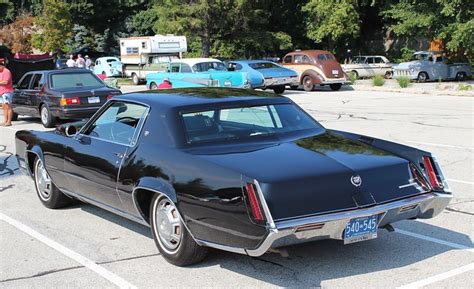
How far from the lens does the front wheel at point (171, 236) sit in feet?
15.1

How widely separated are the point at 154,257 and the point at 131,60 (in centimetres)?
3020

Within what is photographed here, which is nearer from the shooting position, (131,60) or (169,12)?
(131,60)

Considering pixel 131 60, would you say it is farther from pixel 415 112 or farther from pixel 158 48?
pixel 415 112

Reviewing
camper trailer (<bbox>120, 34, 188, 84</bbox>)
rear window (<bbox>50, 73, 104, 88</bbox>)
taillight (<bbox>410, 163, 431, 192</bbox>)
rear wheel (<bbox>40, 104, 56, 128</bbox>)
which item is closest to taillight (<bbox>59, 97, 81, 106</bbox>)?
rear wheel (<bbox>40, 104, 56, 128</bbox>)

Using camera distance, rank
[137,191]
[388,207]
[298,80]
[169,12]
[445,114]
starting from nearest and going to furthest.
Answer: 1. [388,207]
2. [137,191]
3. [445,114]
4. [298,80]
5. [169,12]

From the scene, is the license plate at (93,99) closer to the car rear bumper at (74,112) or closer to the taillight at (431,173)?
the car rear bumper at (74,112)

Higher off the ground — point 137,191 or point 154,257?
point 137,191

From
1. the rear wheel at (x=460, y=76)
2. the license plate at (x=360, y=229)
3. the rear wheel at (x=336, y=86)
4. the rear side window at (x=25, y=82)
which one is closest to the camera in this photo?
the license plate at (x=360, y=229)

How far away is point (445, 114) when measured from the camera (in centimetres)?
1600

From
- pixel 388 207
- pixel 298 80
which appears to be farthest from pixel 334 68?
pixel 388 207

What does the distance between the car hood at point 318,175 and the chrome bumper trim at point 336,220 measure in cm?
6

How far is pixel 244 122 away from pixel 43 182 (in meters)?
2.77

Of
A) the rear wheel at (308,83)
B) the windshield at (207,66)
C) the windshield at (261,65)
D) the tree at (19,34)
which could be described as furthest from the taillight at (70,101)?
the tree at (19,34)

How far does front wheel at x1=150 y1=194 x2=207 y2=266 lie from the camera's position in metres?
4.59
